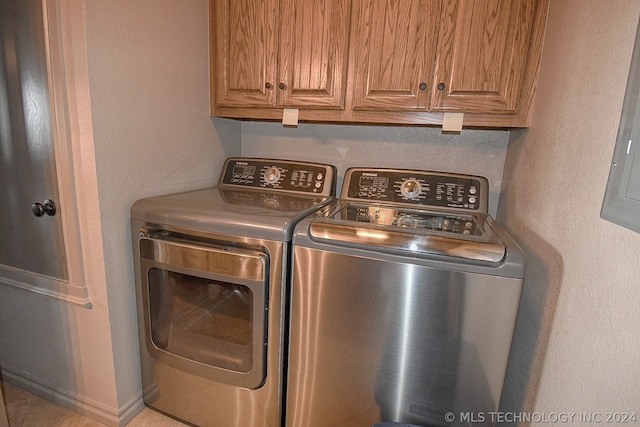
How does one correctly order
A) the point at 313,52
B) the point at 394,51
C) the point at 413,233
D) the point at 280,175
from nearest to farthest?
the point at 413,233
the point at 394,51
the point at 313,52
the point at 280,175

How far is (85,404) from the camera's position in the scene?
1404 mm

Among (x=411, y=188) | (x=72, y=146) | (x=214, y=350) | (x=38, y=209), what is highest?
(x=72, y=146)

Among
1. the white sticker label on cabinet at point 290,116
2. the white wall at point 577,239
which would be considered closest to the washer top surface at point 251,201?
the white sticker label on cabinet at point 290,116

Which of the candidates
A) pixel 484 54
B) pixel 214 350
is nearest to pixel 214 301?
pixel 214 350

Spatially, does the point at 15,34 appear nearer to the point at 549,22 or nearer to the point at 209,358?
the point at 209,358

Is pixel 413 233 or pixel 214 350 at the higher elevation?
pixel 413 233

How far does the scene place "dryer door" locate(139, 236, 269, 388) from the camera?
3.60 feet

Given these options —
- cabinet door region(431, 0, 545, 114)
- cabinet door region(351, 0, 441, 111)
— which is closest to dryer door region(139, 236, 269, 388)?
cabinet door region(351, 0, 441, 111)

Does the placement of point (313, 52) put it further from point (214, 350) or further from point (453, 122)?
point (214, 350)

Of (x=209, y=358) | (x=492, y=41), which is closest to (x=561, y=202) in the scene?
(x=492, y=41)

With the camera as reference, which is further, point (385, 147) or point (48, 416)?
point (385, 147)

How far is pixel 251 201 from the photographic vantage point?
4.35ft

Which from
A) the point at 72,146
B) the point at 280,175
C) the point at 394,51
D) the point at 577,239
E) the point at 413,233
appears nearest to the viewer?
the point at 577,239

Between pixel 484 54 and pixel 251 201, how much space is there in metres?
1.07
